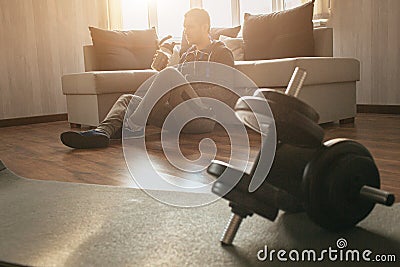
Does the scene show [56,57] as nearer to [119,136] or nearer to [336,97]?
[119,136]

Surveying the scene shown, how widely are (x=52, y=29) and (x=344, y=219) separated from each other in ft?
13.8

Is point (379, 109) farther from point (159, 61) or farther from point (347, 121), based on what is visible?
point (159, 61)

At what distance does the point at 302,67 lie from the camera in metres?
3.01

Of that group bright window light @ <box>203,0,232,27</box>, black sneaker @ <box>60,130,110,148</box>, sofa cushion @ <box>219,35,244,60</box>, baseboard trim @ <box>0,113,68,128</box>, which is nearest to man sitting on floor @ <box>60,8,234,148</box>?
black sneaker @ <box>60,130,110,148</box>

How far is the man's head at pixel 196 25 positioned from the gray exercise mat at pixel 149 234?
1.50 metres

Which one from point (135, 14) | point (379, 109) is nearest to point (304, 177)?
point (379, 109)

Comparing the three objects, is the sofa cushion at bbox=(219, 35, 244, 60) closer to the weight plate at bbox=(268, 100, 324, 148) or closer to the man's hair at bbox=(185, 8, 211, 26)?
the man's hair at bbox=(185, 8, 211, 26)

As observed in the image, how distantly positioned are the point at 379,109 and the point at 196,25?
6.36ft

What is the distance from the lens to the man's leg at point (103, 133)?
2586 millimetres

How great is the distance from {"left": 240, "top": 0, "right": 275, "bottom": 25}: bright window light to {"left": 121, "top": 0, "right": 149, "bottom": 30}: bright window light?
99 cm

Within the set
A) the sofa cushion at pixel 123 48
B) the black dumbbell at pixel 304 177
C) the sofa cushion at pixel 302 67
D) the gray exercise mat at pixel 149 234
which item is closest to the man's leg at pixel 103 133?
the sofa cushion at pixel 302 67

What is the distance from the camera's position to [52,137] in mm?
3375

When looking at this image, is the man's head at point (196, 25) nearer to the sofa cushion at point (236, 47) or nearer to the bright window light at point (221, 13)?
the sofa cushion at point (236, 47)

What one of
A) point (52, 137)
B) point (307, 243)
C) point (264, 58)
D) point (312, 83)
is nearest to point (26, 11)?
point (52, 137)
